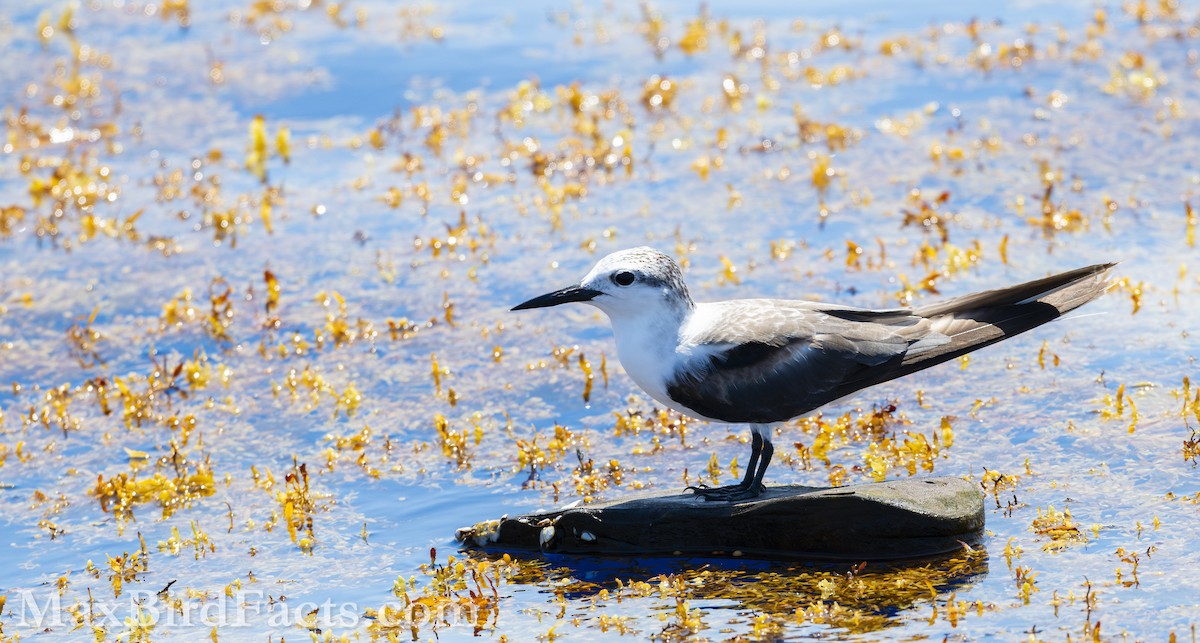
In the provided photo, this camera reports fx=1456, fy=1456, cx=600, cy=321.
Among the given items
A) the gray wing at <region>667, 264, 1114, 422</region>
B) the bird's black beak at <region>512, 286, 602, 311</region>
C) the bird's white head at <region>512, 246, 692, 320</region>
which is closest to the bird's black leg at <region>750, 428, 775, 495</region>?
the gray wing at <region>667, 264, 1114, 422</region>

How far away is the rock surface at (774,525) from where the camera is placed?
734cm

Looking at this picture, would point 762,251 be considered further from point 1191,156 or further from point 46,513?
point 46,513

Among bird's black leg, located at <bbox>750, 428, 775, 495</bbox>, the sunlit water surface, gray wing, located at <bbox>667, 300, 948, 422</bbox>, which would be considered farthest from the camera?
bird's black leg, located at <bbox>750, 428, 775, 495</bbox>

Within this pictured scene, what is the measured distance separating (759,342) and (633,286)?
727 mm

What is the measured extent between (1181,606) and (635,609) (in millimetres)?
2468

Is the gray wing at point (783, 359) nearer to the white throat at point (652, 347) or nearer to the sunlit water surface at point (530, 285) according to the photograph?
the white throat at point (652, 347)

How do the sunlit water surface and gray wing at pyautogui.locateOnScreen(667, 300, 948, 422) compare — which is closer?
the sunlit water surface

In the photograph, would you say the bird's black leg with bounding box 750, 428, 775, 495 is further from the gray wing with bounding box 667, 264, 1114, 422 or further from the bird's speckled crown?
the bird's speckled crown

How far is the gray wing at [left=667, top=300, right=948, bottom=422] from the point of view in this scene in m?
7.55

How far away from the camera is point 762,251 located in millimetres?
12133

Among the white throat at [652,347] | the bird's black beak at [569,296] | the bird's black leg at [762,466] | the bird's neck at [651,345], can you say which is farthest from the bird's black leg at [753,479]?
the bird's black beak at [569,296]

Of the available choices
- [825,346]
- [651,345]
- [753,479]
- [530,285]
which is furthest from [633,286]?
[530,285]

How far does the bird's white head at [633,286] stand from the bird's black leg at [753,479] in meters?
0.79

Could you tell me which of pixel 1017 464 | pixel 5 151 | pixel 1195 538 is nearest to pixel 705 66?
pixel 5 151
